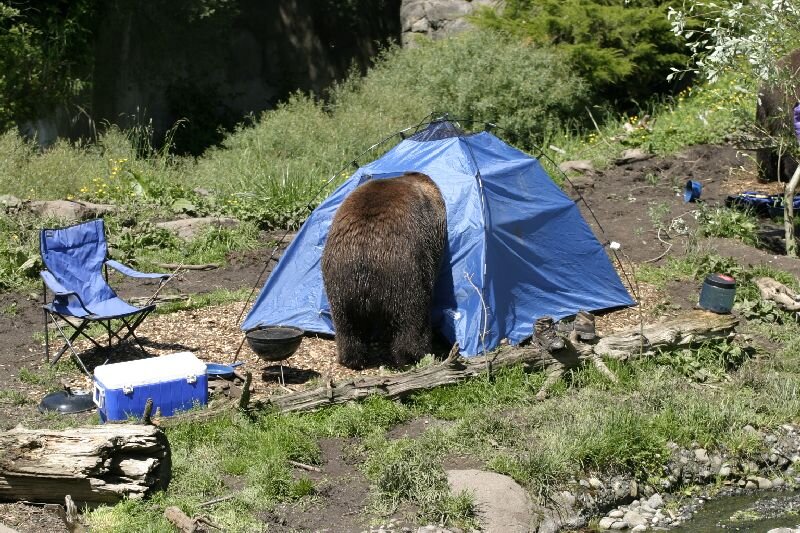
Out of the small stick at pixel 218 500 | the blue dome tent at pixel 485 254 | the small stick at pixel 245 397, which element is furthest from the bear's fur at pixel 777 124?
the small stick at pixel 218 500

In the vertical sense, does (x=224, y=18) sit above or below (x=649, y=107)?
above

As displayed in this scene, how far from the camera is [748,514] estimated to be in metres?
6.15

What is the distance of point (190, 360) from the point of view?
6.66 metres

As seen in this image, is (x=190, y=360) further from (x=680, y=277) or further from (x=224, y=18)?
(x=224, y=18)

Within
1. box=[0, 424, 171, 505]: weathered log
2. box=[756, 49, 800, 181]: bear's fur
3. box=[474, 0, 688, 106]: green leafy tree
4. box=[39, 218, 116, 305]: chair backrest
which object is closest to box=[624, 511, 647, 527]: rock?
box=[0, 424, 171, 505]: weathered log

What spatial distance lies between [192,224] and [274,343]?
4.44 m

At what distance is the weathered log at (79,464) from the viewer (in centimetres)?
538

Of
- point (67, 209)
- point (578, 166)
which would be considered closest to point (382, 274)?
point (67, 209)

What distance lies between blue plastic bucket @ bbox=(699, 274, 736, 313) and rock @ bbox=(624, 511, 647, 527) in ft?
9.16

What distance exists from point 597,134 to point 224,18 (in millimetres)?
7553

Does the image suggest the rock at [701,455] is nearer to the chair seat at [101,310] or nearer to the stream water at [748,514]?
the stream water at [748,514]

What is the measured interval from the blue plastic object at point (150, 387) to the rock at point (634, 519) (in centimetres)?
279

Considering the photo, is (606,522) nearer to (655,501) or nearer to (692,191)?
(655,501)

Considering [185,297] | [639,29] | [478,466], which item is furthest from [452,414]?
[639,29]
